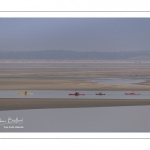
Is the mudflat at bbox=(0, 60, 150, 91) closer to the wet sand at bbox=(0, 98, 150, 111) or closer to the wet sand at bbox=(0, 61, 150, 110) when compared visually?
the wet sand at bbox=(0, 61, 150, 110)

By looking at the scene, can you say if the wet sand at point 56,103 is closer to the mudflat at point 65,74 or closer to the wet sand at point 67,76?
the wet sand at point 67,76

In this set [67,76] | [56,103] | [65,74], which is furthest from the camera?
[65,74]

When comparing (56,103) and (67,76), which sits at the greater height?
(67,76)

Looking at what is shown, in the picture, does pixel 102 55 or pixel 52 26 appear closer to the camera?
pixel 52 26

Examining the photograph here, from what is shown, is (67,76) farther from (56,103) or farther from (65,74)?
(56,103)

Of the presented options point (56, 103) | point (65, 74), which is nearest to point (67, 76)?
point (65, 74)
